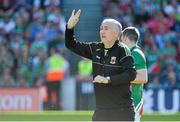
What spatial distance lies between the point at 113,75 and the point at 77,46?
26.0 inches

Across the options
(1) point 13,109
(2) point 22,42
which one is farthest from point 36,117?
(2) point 22,42

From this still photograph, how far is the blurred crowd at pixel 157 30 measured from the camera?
2170 centimetres

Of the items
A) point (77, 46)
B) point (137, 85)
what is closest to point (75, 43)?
point (77, 46)

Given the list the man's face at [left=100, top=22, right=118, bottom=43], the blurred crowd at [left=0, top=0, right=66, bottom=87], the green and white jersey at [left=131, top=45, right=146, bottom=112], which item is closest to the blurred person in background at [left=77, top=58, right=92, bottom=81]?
the blurred crowd at [left=0, top=0, right=66, bottom=87]

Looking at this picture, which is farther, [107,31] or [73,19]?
[73,19]

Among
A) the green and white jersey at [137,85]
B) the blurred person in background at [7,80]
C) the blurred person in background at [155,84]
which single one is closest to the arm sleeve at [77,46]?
the green and white jersey at [137,85]

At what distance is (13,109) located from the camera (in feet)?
66.5

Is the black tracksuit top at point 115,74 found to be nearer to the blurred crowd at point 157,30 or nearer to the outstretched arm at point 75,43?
the outstretched arm at point 75,43

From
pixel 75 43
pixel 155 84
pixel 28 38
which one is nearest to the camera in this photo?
pixel 75 43

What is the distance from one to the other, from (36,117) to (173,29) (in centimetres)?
854

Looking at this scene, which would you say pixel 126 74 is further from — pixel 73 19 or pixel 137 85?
pixel 137 85

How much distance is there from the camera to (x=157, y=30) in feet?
79.0

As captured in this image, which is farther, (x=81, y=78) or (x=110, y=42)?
(x=81, y=78)

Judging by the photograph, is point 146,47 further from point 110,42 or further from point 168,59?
point 110,42
